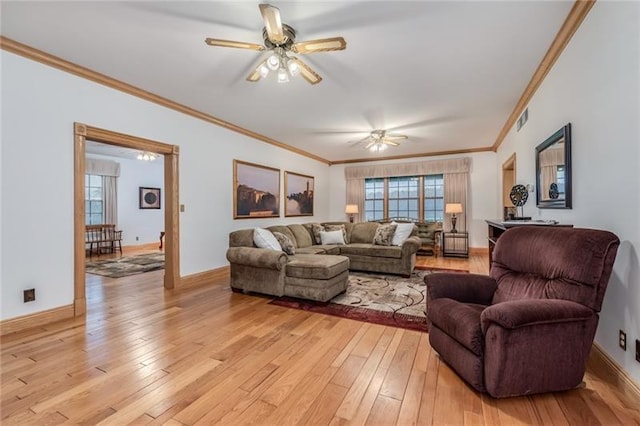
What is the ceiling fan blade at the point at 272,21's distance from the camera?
1.82m

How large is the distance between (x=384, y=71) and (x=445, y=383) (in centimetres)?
281

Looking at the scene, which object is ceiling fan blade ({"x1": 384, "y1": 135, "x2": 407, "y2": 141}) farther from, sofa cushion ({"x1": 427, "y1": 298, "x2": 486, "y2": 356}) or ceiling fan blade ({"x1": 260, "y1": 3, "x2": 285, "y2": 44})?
sofa cushion ({"x1": 427, "y1": 298, "x2": 486, "y2": 356})

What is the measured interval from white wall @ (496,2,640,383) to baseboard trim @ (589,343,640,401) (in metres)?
0.04

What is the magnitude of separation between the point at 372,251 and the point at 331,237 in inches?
37.3

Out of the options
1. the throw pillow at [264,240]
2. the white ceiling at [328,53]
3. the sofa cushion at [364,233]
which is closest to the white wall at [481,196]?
the sofa cushion at [364,233]

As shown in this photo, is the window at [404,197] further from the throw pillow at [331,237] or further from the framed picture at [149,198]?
the framed picture at [149,198]

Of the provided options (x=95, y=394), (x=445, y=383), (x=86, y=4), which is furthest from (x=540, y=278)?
(x=86, y=4)

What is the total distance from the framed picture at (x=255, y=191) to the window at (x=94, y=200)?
4.83m

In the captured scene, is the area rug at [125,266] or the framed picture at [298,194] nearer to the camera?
the area rug at [125,266]

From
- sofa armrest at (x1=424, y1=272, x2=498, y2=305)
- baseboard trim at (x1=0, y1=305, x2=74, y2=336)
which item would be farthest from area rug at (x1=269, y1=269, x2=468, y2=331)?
baseboard trim at (x1=0, y1=305, x2=74, y2=336)

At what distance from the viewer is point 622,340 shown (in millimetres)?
1730

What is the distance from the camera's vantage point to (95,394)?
1703mm

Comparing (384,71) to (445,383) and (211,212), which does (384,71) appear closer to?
(445,383)

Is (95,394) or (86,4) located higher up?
(86,4)
